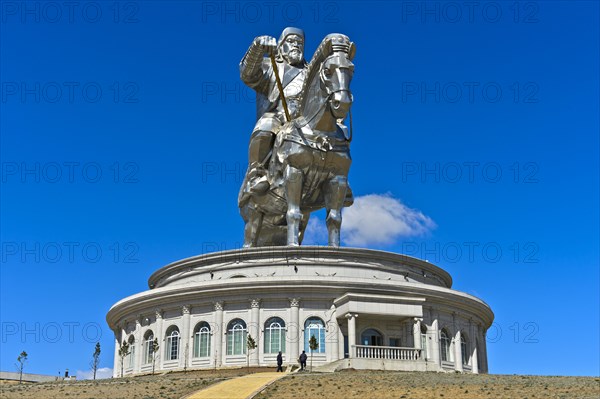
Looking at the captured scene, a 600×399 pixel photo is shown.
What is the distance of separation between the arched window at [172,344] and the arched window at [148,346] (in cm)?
123

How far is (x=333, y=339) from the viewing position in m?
40.9

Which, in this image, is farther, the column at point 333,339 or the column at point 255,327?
the column at point 255,327

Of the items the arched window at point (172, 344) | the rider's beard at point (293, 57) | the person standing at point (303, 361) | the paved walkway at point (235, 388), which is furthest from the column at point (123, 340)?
the rider's beard at point (293, 57)

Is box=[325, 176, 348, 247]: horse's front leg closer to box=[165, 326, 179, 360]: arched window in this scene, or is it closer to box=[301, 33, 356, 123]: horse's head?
box=[301, 33, 356, 123]: horse's head

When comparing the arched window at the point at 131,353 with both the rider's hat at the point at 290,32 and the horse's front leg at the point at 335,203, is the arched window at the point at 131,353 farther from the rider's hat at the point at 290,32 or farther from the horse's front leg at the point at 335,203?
the rider's hat at the point at 290,32

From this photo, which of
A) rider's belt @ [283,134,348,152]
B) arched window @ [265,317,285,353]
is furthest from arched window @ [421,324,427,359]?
rider's belt @ [283,134,348,152]

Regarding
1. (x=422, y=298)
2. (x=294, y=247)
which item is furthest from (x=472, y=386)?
(x=294, y=247)

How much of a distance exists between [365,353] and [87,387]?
528 inches

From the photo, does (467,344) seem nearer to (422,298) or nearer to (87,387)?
(422,298)

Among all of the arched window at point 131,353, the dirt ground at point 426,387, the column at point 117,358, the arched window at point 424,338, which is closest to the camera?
the dirt ground at point 426,387

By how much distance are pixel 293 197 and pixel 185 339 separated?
32.6 ft

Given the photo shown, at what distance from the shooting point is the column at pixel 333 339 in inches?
1592

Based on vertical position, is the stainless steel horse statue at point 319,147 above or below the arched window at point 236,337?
above

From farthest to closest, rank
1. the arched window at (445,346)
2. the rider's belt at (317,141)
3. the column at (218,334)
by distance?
the rider's belt at (317,141), the arched window at (445,346), the column at (218,334)
